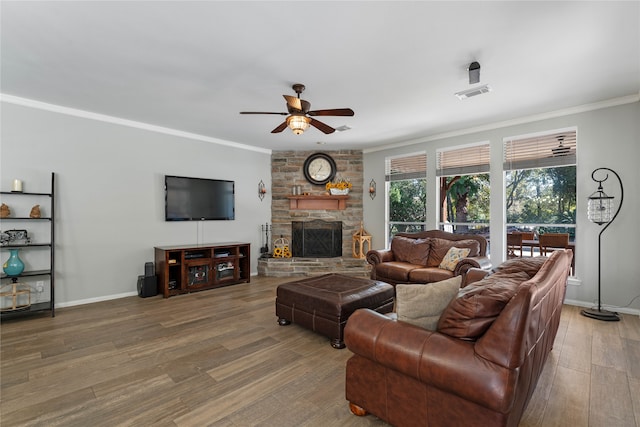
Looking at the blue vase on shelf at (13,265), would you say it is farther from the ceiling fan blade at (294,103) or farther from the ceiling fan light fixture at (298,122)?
the ceiling fan blade at (294,103)

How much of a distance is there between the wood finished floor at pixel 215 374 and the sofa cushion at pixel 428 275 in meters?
1.32

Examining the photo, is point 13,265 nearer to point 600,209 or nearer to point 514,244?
point 514,244

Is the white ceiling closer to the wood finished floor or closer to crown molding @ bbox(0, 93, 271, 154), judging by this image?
crown molding @ bbox(0, 93, 271, 154)

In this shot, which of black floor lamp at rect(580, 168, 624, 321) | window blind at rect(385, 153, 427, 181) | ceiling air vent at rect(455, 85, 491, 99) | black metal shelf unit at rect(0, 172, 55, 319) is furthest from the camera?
window blind at rect(385, 153, 427, 181)

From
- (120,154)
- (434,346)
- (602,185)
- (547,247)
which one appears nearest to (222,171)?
(120,154)

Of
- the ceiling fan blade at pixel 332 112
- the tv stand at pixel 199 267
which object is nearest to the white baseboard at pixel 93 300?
the tv stand at pixel 199 267

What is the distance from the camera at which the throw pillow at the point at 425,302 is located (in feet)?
5.74

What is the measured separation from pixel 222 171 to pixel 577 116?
5.66 m

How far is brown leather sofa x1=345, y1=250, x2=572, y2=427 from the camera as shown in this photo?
4.46 feet

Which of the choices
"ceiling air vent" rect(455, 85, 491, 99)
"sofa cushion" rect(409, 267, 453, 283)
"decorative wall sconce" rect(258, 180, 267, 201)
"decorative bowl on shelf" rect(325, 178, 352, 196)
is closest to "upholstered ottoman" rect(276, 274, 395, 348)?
"sofa cushion" rect(409, 267, 453, 283)

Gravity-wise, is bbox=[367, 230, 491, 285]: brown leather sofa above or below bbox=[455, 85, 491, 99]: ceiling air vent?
below

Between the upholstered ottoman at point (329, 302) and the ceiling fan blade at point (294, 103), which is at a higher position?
the ceiling fan blade at point (294, 103)

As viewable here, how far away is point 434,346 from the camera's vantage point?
153 cm

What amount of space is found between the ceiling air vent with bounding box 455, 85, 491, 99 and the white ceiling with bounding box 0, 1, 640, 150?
6cm
